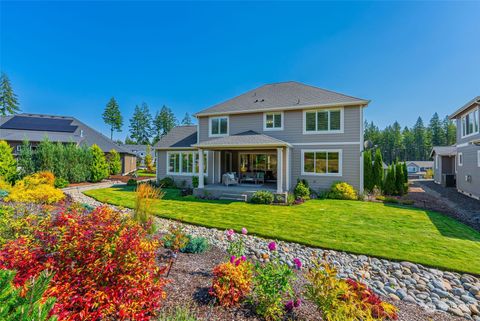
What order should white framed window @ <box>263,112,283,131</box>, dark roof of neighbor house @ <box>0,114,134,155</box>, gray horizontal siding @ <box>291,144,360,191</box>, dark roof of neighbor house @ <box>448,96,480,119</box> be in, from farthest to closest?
dark roof of neighbor house @ <box>0,114,134,155</box> → white framed window @ <box>263,112,283,131</box> → gray horizontal siding @ <box>291,144,360,191</box> → dark roof of neighbor house @ <box>448,96,480,119</box>

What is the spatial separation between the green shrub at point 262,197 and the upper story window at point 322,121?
195 inches

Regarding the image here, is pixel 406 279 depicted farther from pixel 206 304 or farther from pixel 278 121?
pixel 278 121

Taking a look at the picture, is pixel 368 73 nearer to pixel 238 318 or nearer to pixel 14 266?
pixel 238 318

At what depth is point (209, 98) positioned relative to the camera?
2772 cm

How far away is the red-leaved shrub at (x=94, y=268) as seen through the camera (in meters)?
2.25

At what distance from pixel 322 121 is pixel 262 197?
6147 millimetres

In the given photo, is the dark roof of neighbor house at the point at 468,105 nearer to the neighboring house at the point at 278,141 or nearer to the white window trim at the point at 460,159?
the white window trim at the point at 460,159

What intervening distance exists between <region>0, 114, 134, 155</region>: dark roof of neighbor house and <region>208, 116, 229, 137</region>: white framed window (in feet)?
55.9

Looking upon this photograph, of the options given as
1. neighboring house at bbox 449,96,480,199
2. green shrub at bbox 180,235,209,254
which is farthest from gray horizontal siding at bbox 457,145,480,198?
green shrub at bbox 180,235,209,254

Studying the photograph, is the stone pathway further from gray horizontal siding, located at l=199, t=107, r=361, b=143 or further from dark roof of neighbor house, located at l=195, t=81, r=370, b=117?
dark roof of neighbor house, located at l=195, t=81, r=370, b=117

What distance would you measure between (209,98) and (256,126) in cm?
1570

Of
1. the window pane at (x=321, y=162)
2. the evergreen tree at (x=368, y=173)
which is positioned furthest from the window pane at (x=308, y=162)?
the evergreen tree at (x=368, y=173)

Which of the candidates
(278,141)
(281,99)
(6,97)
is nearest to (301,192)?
(278,141)

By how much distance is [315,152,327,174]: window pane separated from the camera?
1258 cm
